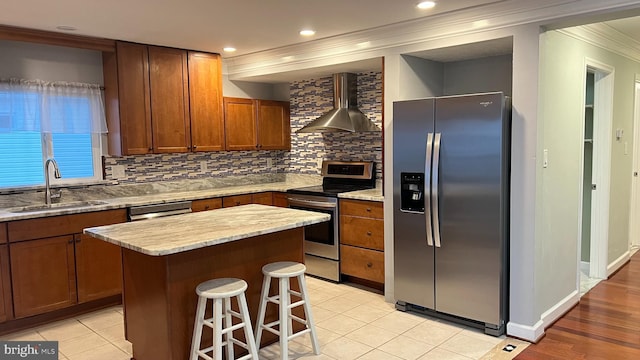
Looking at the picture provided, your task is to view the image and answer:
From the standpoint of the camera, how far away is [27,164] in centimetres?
403

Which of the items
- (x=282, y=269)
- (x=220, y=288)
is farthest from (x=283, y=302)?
(x=220, y=288)

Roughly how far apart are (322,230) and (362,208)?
0.55m

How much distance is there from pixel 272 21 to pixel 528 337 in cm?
297

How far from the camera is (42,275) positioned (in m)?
3.59

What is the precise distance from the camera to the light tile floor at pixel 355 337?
3.05m

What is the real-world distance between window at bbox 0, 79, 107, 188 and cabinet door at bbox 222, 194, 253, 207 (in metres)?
1.21

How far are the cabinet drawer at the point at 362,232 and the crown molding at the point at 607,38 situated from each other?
213 centimetres

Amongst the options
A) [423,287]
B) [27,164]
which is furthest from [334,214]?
[27,164]

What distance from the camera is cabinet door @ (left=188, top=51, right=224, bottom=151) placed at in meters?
4.77

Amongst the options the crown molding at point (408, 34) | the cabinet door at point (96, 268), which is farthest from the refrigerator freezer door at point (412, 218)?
the cabinet door at point (96, 268)

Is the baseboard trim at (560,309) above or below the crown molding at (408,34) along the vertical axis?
below

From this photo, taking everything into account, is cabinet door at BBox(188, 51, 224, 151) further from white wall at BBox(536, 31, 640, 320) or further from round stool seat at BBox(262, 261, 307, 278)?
Result: white wall at BBox(536, 31, 640, 320)

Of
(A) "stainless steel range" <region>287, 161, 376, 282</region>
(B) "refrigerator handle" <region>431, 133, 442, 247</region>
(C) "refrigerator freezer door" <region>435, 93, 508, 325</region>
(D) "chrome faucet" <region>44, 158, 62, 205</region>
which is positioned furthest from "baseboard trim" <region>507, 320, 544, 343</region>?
(D) "chrome faucet" <region>44, 158, 62, 205</region>

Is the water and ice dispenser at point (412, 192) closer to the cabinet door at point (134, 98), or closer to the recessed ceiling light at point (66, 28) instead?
the cabinet door at point (134, 98)
